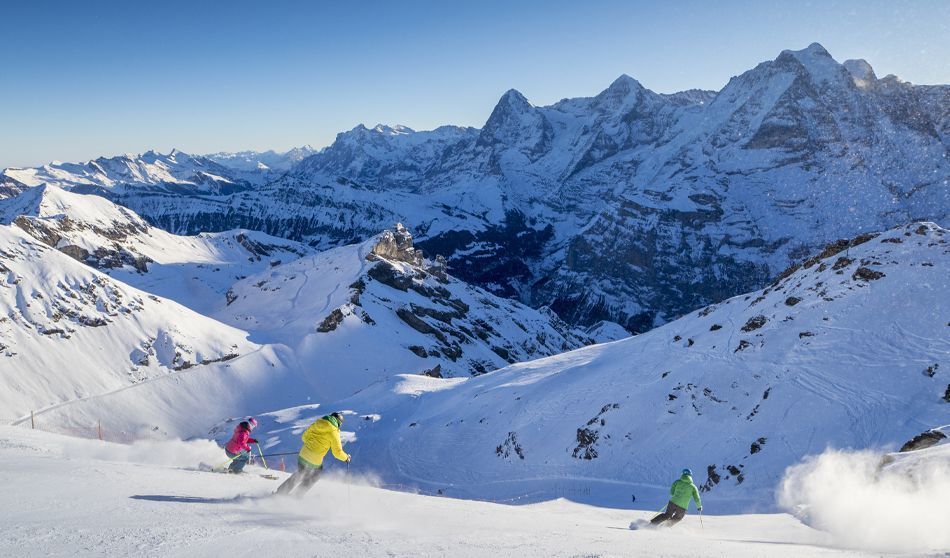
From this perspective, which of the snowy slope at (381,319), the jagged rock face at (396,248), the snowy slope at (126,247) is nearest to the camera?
the snowy slope at (381,319)

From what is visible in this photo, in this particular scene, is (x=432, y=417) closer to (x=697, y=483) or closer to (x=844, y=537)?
(x=697, y=483)

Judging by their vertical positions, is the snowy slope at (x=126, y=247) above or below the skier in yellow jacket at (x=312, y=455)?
below

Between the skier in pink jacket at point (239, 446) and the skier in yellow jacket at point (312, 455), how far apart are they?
3653mm

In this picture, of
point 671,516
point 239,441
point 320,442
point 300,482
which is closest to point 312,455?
point 320,442

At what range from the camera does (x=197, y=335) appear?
84.6 meters

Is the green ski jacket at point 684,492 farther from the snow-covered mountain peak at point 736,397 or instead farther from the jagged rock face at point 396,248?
the jagged rock face at point 396,248

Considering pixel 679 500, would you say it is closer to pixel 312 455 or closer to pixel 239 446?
pixel 312 455

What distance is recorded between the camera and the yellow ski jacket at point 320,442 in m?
13.5

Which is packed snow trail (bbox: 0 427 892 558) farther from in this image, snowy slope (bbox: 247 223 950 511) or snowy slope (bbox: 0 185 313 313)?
snowy slope (bbox: 0 185 313 313)

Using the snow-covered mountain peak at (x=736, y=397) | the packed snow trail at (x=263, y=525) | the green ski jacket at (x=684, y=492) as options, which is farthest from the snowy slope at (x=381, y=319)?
the packed snow trail at (x=263, y=525)

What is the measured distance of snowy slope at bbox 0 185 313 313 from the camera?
136875 millimetres

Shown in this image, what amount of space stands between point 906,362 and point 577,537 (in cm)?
2181

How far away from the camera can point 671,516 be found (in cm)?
1495

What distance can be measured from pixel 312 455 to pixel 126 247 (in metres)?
169
